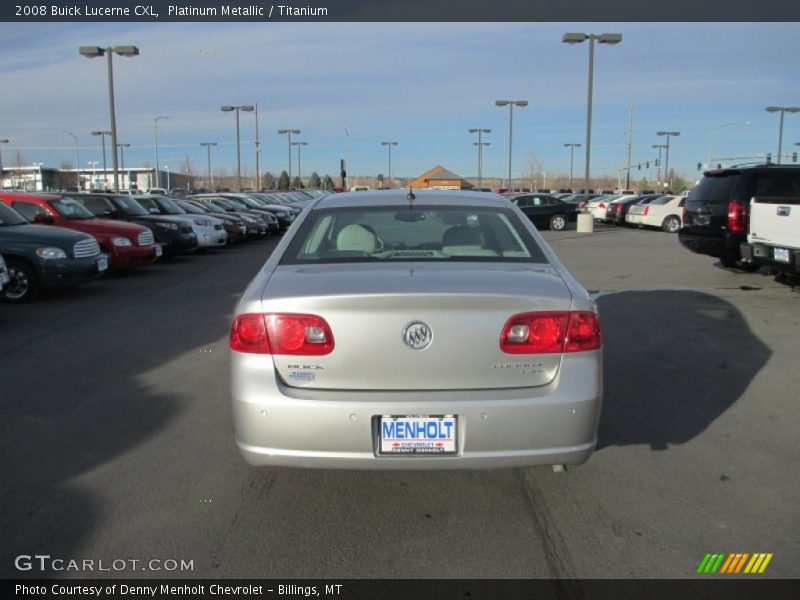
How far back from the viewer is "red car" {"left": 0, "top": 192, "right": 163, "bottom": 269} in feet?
42.1

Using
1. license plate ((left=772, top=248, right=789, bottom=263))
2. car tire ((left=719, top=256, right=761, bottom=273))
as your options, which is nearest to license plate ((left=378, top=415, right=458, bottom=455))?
license plate ((left=772, top=248, right=789, bottom=263))

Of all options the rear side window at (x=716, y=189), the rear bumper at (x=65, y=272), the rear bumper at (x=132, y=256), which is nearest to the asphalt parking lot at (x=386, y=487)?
the rear bumper at (x=65, y=272)

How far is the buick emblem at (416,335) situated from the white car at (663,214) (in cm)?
2587

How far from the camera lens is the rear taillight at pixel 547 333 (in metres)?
3.32

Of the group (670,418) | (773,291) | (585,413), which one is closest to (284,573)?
(585,413)

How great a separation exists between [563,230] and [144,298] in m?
22.2

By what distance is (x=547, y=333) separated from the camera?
3.36 meters

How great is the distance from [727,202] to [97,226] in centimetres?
1125

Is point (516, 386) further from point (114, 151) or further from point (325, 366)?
point (114, 151)

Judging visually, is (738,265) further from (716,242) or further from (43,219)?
(43,219)

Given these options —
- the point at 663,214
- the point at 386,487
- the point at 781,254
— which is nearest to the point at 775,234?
the point at 781,254

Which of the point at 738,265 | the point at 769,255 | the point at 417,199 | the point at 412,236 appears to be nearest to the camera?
the point at 417,199

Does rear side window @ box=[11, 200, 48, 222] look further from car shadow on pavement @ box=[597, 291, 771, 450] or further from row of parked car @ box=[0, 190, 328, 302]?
car shadow on pavement @ box=[597, 291, 771, 450]

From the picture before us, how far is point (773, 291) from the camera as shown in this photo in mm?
11297
